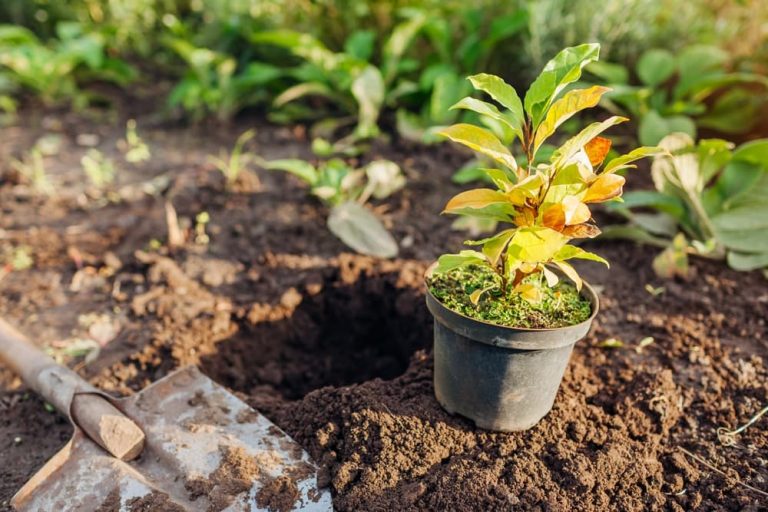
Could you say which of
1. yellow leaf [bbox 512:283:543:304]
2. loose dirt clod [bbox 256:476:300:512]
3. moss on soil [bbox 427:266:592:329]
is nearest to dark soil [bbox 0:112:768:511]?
loose dirt clod [bbox 256:476:300:512]

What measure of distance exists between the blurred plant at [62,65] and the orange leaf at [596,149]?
3942mm

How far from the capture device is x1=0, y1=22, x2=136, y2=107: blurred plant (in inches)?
170

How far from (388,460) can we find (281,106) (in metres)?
2.99

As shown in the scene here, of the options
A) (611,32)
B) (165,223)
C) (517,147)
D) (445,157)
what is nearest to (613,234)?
(517,147)

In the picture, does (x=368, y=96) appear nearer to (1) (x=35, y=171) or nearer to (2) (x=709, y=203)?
(2) (x=709, y=203)

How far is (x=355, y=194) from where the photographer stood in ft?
9.88

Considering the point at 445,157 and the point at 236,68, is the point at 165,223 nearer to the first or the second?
the point at 445,157

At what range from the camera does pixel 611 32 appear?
11.0 ft

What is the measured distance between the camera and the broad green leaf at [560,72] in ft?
4.71

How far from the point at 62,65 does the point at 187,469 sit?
3.68 metres

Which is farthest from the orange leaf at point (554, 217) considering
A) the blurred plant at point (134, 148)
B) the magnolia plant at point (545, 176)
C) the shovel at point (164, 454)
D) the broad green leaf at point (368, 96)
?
the blurred plant at point (134, 148)

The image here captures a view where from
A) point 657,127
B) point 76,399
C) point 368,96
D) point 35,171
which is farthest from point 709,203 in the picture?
point 35,171

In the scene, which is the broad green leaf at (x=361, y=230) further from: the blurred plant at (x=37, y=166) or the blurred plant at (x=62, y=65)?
the blurred plant at (x=62, y=65)

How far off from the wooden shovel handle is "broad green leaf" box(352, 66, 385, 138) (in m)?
2.03
